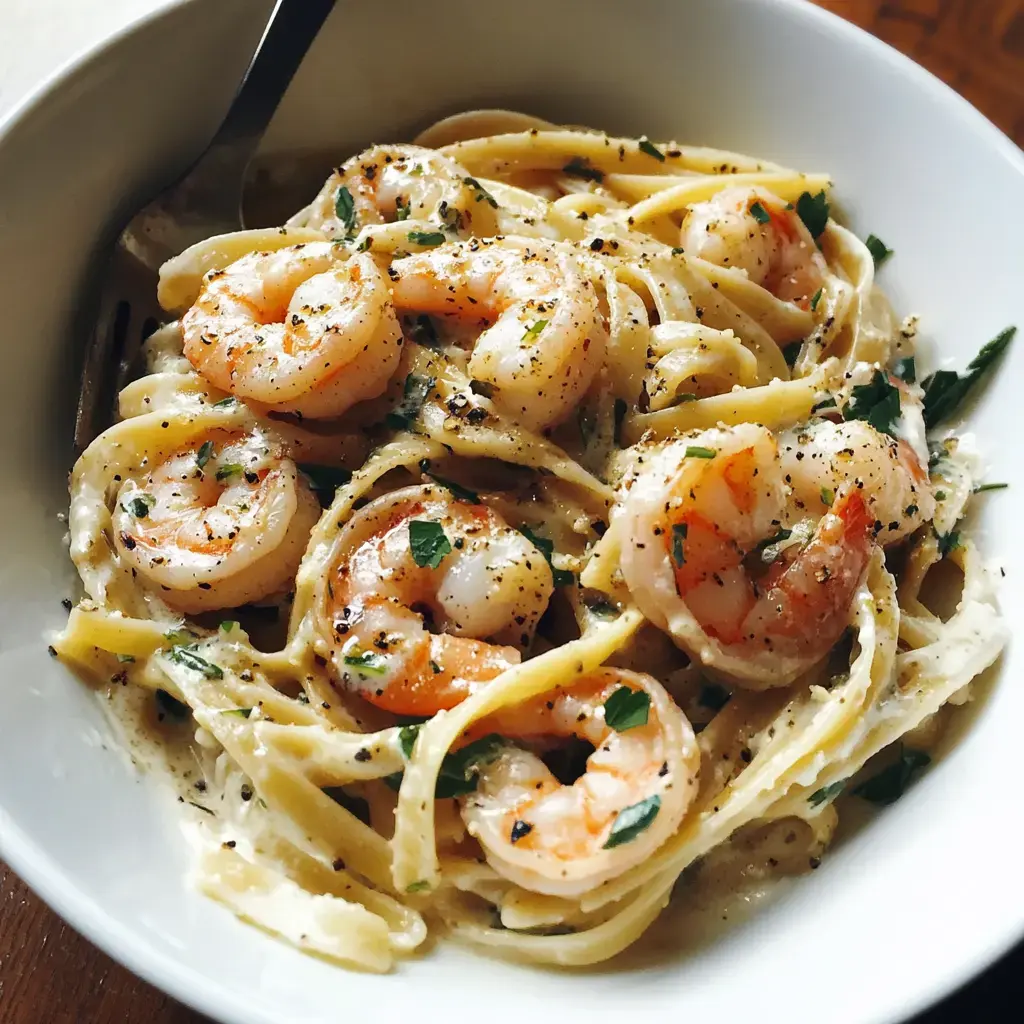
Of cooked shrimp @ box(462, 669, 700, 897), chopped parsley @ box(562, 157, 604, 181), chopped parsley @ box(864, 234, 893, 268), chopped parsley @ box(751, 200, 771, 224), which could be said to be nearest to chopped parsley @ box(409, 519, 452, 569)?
cooked shrimp @ box(462, 669, 700, 897)

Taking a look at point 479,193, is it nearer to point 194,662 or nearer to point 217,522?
point 217,522

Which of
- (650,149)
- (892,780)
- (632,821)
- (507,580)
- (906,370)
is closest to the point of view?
(632,821)

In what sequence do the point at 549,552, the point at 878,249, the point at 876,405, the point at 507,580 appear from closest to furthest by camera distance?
1. the point at 507,580
2. the point at 549,552
3. the point at 876,405
4. the point at 878,249

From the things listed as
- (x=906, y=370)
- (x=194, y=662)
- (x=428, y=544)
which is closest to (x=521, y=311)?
(x=428, y=544)

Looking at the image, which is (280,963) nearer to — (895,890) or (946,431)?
(895,890)

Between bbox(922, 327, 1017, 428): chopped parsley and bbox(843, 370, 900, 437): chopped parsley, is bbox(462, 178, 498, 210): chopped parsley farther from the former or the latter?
bbox(922, 327, 1017, 428): chopped parsley

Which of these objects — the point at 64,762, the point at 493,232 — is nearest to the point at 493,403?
the point at 493,232
